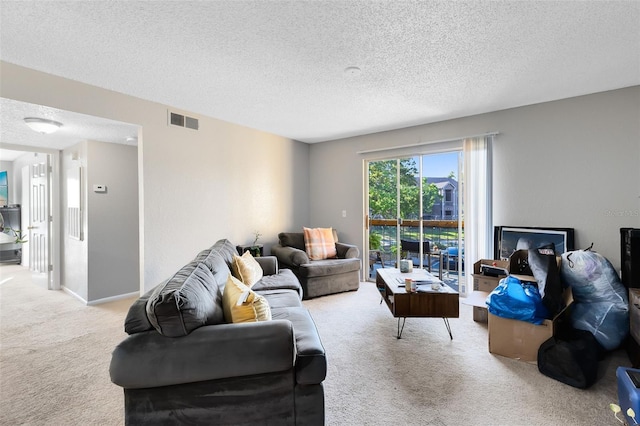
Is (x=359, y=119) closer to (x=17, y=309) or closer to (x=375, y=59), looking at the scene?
(x=375, y=59)

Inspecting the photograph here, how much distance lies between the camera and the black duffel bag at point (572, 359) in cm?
205

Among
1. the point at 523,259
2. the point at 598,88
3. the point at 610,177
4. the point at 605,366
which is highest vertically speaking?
the point at 598,88

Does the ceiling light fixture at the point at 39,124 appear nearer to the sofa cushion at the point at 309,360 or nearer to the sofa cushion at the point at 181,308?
the sofa cushion at the point at 181,308

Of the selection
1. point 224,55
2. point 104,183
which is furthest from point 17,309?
point 224,55

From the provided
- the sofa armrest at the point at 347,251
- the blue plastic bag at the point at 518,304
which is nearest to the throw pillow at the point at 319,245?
the sofa armrest at the point at 347,251

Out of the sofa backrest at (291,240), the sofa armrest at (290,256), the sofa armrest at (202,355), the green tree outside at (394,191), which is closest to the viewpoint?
the sofa armrest at (202,355)

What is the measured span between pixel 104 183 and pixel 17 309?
1.90 meters

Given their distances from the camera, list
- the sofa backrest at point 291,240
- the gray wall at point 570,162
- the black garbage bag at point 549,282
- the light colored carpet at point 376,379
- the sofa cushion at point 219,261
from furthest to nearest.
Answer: the sofa backrest at point 291,240, the gray wall at point 570,162, the black garbage bag at point 549,282, the sofa cushion at point 219,261, the light colored carpet at point 376,379

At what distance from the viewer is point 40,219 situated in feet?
16.3

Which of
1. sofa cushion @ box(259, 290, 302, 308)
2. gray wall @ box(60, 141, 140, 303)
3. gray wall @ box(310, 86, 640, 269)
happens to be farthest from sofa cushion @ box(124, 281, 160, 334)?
gray wall @ box(310, 86, 640, 269)

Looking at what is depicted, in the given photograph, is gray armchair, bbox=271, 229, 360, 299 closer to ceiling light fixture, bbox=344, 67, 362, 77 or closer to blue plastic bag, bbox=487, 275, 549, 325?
blue plastic bag, bbox=487, 275, 549, 325

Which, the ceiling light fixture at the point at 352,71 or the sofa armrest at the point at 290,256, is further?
the sofa armrest at the point at 290,256

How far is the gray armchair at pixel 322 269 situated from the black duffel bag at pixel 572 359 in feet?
8.25

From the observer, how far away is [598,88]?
3.12 m
